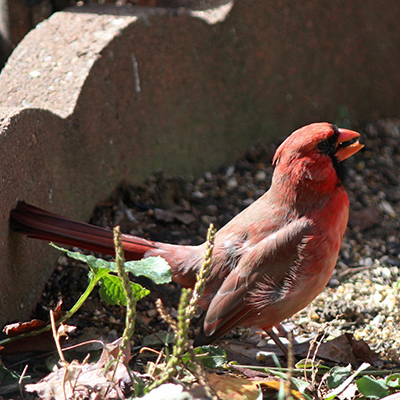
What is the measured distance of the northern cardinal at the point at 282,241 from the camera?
284 centimetres

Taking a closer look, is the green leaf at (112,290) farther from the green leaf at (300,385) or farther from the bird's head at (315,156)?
the bird's head at (315,156)

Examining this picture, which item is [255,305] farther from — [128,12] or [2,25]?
[2,25]

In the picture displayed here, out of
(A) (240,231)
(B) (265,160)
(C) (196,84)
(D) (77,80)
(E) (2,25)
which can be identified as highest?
(E) (2,25)

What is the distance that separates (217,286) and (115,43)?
1.51 metres

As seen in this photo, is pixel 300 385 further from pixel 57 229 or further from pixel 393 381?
pixel 57 229

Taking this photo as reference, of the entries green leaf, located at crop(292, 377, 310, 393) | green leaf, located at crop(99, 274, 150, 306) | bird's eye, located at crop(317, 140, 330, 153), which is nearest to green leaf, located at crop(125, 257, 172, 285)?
green leaf, located at crop(99, 274, 150, 306)

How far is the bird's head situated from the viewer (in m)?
2.88

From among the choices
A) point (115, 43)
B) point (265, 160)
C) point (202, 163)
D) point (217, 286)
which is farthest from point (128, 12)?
point (217, 286)

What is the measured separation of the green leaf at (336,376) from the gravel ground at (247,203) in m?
0.48

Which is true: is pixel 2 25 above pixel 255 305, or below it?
above

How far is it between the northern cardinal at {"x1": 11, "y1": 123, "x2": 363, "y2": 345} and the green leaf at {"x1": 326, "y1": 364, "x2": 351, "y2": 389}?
→ 14.5 inches

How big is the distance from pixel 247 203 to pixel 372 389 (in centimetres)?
191

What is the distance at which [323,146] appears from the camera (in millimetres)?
2889

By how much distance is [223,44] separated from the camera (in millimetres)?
4297
